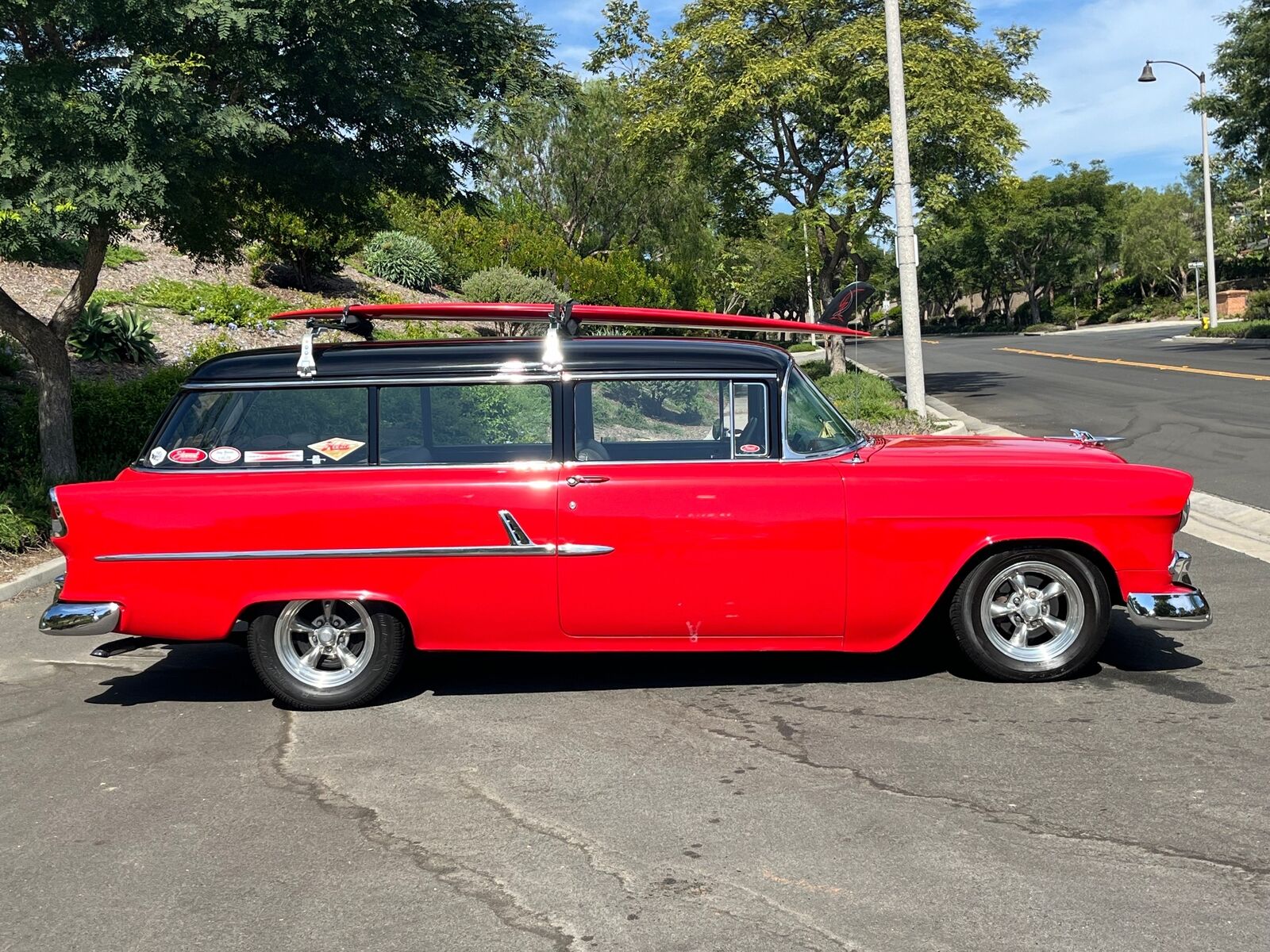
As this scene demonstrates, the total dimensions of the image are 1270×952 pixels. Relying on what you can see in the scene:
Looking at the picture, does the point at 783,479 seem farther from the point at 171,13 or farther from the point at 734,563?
the point at 171,13

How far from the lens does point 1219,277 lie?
2963 inches

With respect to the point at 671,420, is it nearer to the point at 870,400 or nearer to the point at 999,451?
the point at 999,451

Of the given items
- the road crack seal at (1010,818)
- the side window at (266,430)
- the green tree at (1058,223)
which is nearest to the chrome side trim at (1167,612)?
the road crack seal at (1010,818)

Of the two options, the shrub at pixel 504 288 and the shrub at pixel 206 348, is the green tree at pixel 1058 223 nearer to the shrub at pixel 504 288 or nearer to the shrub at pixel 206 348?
the shrub at pixel 504 288

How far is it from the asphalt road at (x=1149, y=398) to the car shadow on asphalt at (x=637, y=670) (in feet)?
16.6

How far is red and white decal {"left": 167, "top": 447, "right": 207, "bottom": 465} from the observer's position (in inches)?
218

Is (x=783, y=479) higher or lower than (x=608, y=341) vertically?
lower

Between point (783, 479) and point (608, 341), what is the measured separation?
3.52ft

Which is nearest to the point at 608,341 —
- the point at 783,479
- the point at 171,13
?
the point at 783,479

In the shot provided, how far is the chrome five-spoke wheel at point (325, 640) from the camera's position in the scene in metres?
5.56

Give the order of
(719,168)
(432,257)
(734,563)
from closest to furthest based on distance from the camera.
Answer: (734,563), (719,168), (432,257)

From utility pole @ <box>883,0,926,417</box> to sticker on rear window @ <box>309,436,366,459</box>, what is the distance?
1181 cm

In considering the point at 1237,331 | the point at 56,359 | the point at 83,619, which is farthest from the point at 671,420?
the point at 1237,331

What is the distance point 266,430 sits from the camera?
558 cm
